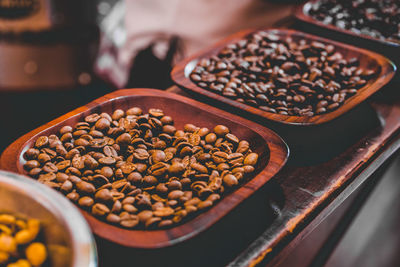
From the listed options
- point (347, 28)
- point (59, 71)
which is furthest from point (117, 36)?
point (347, 28)

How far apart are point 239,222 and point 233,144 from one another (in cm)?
21

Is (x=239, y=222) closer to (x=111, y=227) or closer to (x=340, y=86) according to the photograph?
(x=111, y=227)

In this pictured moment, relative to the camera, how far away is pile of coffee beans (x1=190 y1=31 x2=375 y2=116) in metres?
1.08

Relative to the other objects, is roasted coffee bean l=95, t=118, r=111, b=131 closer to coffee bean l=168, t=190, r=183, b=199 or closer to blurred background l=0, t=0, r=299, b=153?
coffee bean l=168, t=190, r=183, b=199

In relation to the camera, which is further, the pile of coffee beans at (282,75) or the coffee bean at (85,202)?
the pile of coffee beans at (282,75)

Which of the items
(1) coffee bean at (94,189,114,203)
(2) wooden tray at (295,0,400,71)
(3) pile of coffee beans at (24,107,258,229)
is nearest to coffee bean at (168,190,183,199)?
(3) pile of coffee beans at (24,107,258,229)

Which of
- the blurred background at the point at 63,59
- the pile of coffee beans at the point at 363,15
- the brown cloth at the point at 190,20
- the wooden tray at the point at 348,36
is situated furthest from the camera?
the brown cloth at the point at 190,20

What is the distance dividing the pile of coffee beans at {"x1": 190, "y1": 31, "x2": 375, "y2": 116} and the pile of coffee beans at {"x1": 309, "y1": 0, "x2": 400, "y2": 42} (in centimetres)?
28

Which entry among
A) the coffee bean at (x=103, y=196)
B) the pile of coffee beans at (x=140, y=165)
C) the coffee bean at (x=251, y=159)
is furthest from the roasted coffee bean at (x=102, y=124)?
the coffee bean at (x=251, y=159)

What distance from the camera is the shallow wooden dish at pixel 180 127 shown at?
25.5 inches

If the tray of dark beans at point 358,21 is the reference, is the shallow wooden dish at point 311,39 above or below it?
below

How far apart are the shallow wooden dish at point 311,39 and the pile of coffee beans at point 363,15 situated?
225 millimetres

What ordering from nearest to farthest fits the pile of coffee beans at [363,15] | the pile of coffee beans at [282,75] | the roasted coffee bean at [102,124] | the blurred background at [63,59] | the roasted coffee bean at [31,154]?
the roasted coffee bean at [31,154], the roasted coffee bean at [102,124], the pile of coffee beans at [282,75], the pile of coffee beans at [363,15], the blurred background at [63,59]

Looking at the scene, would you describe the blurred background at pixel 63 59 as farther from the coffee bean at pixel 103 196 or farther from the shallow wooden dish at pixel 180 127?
the coffee bean at pixel 103 196
